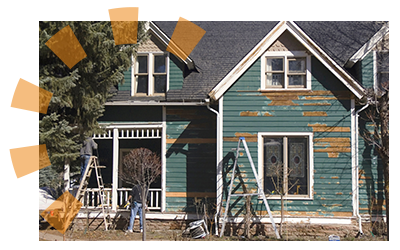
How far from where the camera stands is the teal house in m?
11.8

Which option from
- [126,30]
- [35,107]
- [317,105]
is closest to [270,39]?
[317,105]

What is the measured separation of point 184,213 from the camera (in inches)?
505

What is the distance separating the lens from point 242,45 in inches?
587

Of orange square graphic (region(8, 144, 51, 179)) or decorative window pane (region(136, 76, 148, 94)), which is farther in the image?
decorative window pane (region(136, 76, 148, 94))

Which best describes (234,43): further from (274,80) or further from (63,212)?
(63,212)

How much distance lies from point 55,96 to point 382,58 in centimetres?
936

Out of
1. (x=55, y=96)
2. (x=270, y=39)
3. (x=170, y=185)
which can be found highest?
(x=270, y=39)

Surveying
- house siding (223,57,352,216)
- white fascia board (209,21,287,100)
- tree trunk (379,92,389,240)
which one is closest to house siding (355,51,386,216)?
house siding (223,57,352,216)

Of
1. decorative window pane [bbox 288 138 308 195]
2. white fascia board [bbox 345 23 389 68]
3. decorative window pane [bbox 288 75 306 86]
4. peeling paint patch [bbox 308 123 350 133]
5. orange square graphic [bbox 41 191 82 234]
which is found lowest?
orange square graphic [bbox 41 191 82 234]

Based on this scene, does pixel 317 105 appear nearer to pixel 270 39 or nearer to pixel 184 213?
pixel 270 39

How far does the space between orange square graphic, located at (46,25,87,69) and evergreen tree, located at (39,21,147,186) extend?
0.10m

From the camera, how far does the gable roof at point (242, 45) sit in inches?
468

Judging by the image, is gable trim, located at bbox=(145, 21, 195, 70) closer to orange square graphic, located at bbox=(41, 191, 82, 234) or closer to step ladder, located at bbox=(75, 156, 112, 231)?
step ladder, located at bbox=(75, 156, 112, 231)

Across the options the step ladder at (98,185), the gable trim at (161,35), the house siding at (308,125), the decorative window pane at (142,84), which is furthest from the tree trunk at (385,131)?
the step ladder at (98,185)
